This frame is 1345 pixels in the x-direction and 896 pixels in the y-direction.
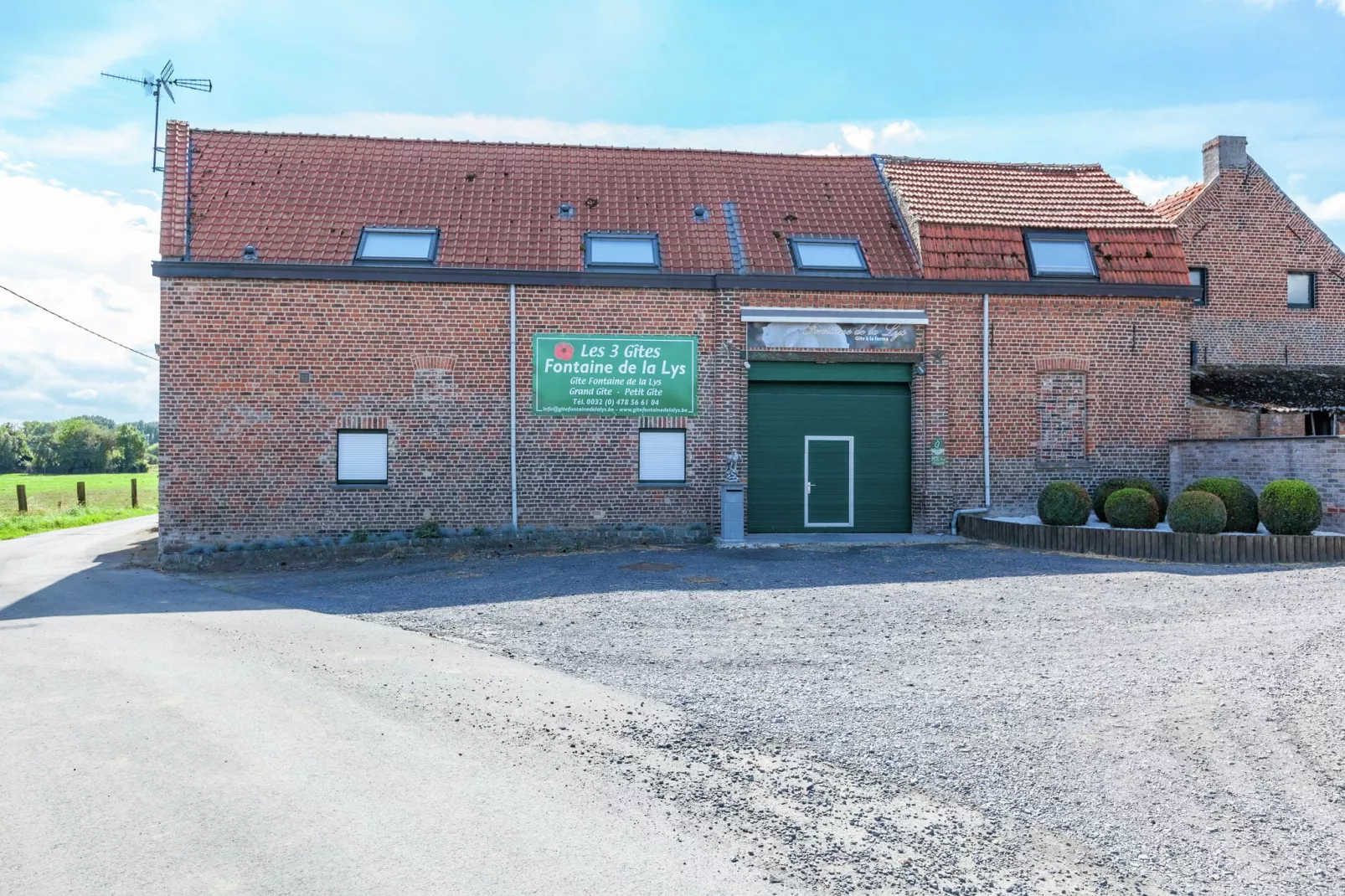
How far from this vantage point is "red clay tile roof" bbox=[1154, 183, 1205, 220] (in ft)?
74.9

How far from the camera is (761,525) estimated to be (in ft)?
58.3

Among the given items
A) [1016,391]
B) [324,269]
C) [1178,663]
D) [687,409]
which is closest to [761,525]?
[687,409]

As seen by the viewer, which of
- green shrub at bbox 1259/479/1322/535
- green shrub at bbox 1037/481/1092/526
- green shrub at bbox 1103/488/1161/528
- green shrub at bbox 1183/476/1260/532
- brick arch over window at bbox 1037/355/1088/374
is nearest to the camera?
green shrub at bbox 1259/479/1322/535

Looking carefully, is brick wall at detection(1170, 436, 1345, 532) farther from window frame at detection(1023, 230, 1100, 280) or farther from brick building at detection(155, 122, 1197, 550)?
window frame at detection(1023, 230, 1100, 280)

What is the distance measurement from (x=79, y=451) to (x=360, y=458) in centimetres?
7428

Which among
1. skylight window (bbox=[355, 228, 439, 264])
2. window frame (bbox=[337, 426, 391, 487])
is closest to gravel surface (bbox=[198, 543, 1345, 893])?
window frame (bbox=[337, 426, 391, 487])

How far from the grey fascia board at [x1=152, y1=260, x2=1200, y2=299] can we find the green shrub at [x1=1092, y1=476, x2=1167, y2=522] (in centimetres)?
354

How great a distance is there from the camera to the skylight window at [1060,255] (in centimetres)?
1812

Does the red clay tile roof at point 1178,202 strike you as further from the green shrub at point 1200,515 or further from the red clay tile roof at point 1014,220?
the green shrub at point 1200,515

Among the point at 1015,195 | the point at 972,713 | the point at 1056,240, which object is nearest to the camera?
the point at 972,713

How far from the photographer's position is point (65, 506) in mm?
34562

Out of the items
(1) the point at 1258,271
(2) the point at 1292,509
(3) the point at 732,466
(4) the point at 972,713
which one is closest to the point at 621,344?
(3) the point at 732,466

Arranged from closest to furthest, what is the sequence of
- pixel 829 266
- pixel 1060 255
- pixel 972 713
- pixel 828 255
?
pixel 972 713
pixel 829 266
pixel 828 255
pixel 1060 255

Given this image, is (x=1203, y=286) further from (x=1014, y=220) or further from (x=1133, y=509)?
(x=1133, y=509)
